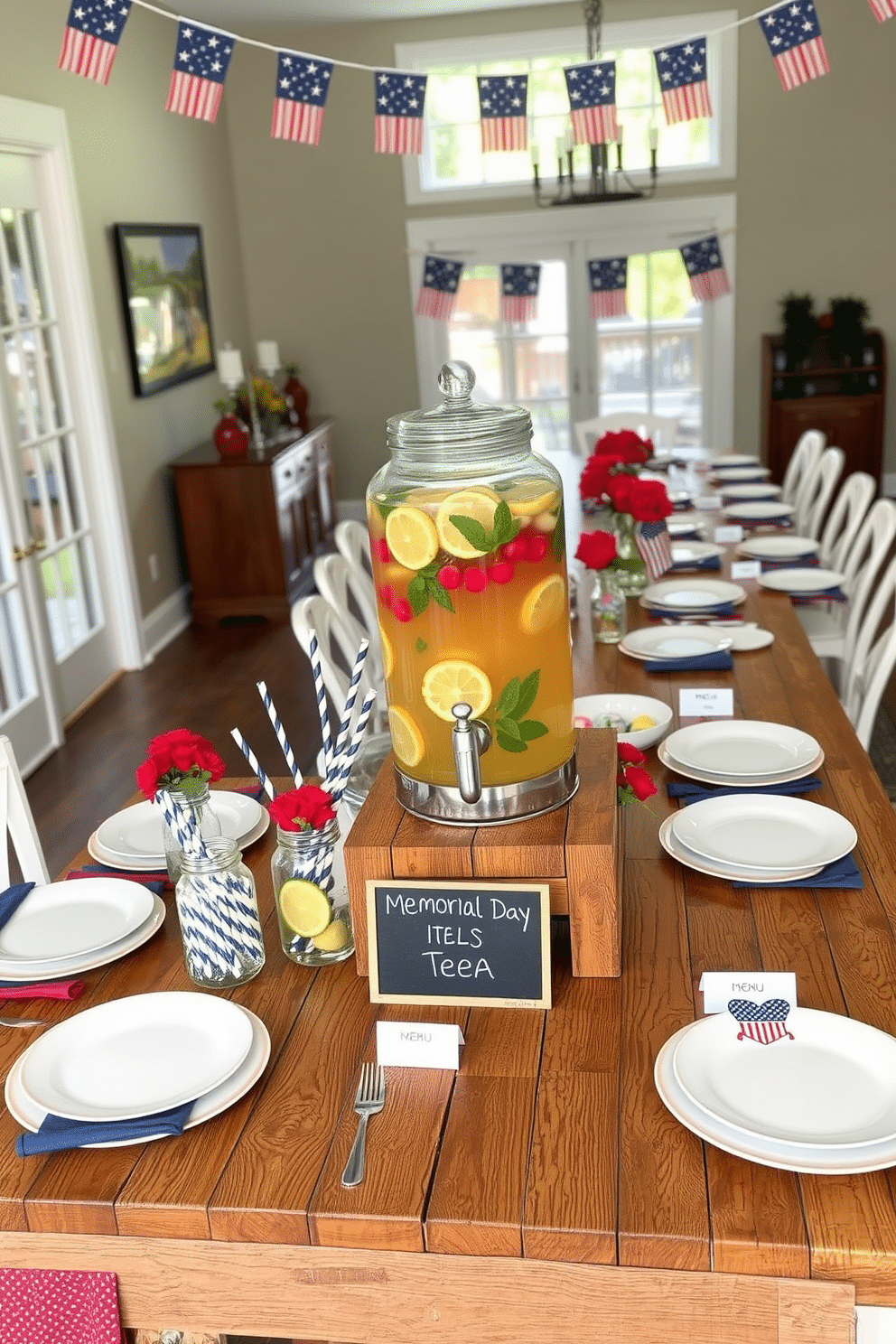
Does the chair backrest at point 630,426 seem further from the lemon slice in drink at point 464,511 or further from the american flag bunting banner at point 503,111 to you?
the lemon slice in drink at point 464,511

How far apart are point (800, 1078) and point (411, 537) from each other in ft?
2.20

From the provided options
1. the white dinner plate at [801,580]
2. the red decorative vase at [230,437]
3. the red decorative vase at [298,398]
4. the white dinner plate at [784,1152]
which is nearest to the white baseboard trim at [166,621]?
the red decorative vase at [230,437]

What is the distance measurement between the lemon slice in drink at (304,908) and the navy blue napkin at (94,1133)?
31cm

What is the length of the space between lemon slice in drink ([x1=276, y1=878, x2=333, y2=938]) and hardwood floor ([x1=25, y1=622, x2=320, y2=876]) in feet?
7.52

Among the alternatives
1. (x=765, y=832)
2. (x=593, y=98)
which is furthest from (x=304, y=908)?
(x=593, y=98)

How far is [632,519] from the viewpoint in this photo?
3.21 metres

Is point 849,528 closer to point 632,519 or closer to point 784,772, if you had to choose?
point 632,519

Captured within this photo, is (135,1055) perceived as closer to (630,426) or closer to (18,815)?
(18,815)

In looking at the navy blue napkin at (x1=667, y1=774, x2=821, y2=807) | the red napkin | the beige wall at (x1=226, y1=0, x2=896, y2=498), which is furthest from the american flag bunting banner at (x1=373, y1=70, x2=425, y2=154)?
the beige wall at (x1=226, y1=0, x2=896, y2=498)

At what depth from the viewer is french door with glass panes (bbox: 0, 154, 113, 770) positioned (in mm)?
4227

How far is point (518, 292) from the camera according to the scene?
22.1 ft

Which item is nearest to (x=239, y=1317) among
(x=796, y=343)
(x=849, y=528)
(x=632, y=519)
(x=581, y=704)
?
(x=581, y=704)

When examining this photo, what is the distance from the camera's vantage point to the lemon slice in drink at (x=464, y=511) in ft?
4.24

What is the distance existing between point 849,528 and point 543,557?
2.83m
